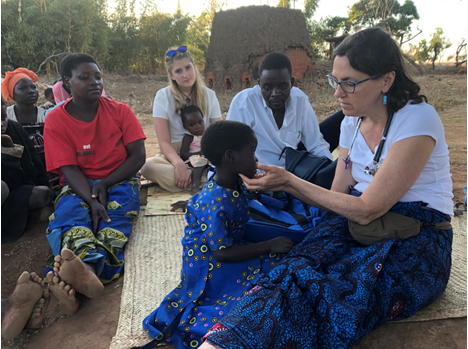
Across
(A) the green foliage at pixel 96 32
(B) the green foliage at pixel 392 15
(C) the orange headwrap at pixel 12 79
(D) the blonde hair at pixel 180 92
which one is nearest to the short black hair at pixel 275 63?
(D) the blonde hair at pixel 180 92

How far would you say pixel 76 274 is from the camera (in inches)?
79.5

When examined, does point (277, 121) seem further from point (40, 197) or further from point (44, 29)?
point (44, 29)

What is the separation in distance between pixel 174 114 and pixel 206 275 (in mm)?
2426

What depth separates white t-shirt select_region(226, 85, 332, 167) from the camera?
3.07 meters

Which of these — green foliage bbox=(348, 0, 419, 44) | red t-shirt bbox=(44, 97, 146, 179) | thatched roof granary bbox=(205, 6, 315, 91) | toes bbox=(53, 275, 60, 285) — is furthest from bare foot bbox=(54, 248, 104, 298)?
green foliage bbox=(348, 0, 419, 44)

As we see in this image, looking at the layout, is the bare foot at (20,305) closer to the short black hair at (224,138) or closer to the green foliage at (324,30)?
the short black hair at (224,138)

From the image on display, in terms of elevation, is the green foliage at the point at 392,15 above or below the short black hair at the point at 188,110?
above

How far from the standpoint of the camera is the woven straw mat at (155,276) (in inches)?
72.9

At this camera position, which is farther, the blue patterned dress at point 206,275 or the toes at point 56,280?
the toes at point 56,280

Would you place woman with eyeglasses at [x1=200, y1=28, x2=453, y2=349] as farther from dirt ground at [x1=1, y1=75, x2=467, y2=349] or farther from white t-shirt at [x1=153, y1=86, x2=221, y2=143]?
white t-shirt at [x1=153, y1=86, x2=221, y2=143]

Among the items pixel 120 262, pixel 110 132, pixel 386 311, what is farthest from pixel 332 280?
pixel 110 132

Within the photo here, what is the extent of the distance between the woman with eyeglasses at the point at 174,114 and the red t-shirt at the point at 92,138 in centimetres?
62

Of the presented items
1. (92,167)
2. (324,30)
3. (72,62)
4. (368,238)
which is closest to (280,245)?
(368,238)

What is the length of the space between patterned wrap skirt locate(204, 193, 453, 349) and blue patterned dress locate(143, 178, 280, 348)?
0.33m
